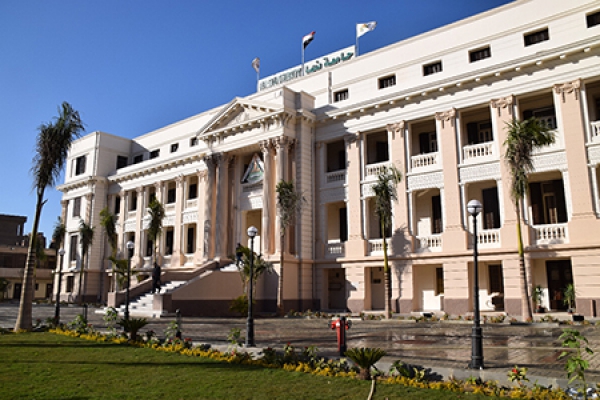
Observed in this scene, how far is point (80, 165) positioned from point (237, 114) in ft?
72.8

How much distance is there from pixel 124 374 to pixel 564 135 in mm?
19846

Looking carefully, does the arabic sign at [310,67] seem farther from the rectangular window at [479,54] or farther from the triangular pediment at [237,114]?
the rectangular window at [479,54]

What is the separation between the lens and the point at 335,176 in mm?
29047

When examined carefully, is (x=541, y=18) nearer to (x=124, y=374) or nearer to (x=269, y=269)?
(x=269, y=269)

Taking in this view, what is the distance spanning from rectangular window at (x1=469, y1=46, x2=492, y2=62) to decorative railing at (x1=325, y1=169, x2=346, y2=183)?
8999 mm

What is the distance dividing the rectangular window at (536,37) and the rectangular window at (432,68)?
14.1ft

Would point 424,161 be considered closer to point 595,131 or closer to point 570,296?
point 595,131

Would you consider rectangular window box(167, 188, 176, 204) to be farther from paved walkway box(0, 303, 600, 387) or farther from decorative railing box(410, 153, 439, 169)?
decorative railing box(410, 153, 439, 169)

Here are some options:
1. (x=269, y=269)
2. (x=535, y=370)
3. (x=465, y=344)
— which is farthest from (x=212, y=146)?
(x=535, y=370)

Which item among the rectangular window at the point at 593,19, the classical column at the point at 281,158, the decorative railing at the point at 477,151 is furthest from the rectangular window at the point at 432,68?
the classical column at the point at 281,158

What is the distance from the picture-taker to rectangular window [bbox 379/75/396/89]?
91.5 ft

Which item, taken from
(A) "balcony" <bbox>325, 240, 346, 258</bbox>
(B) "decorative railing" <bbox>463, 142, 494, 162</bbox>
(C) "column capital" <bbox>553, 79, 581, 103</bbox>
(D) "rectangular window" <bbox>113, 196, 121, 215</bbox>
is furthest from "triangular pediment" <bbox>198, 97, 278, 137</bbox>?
(D) "rectangular window" <bbox>113, 196, 121, 215</bbox>

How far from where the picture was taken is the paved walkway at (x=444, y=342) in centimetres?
917

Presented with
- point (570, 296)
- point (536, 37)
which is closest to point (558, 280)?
point (570, 296)
